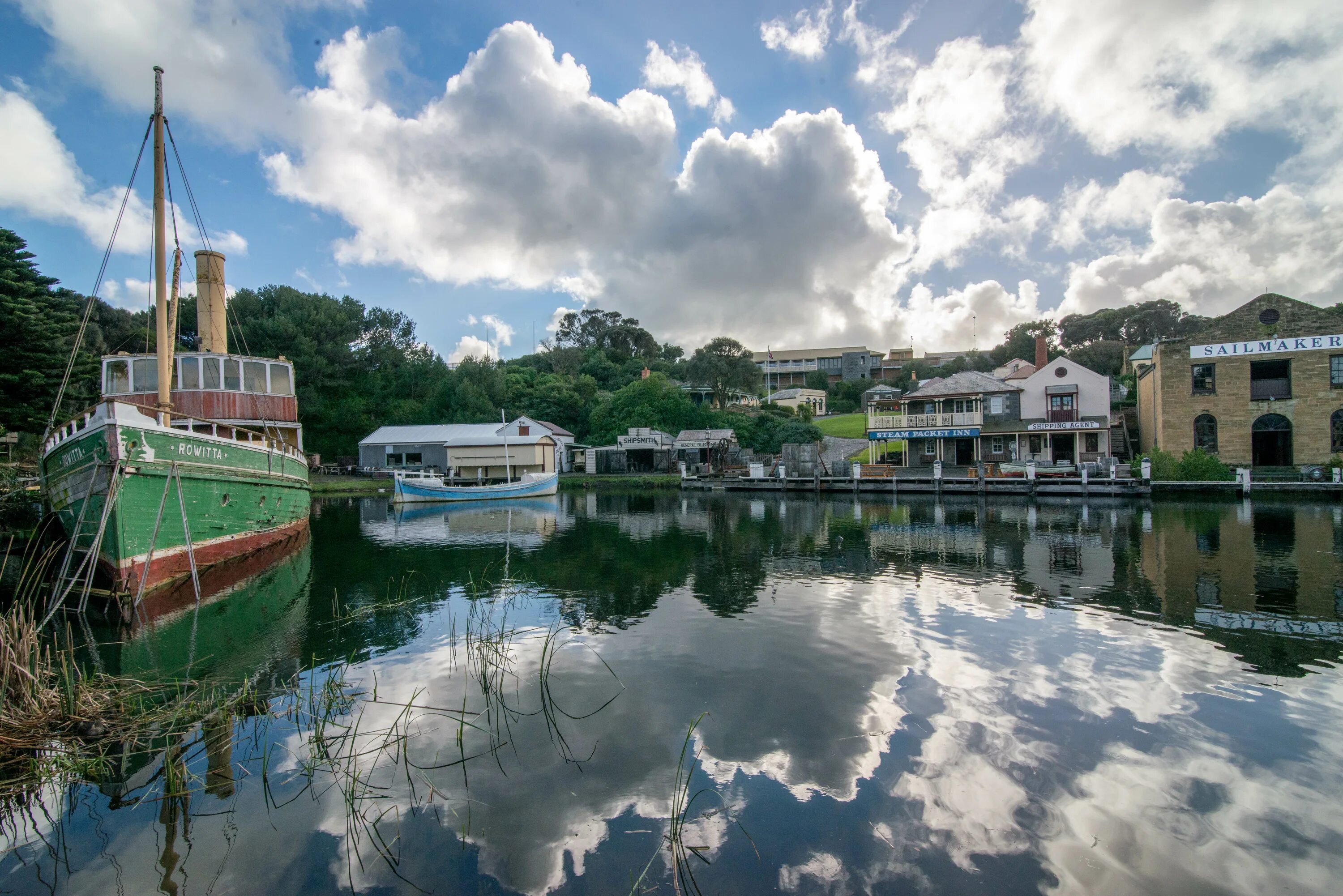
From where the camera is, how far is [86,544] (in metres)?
11.7

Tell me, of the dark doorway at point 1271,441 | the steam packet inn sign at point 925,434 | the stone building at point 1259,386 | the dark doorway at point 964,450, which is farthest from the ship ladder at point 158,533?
the dark doorway at point 1271,441

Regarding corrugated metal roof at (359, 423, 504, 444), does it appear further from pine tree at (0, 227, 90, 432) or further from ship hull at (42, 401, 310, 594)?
ship hull at (42, 401, 310, 594)

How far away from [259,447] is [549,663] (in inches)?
497

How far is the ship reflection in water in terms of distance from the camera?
4676 millimetres

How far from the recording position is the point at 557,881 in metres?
4.52

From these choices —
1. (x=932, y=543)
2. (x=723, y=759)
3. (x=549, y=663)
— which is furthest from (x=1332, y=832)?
(x=932, y=543)

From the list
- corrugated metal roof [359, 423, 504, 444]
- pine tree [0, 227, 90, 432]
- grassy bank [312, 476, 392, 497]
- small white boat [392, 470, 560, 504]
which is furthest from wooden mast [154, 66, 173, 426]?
corrugated metal roof [359, 423, 504, 444]

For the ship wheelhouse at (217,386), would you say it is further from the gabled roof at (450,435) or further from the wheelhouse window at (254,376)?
the gabled roof at (450,435)

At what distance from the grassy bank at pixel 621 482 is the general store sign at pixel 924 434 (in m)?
14.1

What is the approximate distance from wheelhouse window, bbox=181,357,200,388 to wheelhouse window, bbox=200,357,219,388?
0.10 meters

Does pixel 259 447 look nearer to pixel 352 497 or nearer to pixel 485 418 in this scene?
pixel 352 497

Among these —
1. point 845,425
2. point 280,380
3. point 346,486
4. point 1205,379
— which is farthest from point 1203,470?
point 346,486

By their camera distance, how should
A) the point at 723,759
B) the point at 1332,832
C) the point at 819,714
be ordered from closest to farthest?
the point at 1332,832 < the point at 723,759 < the point at 819,714

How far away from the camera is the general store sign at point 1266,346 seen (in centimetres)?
3259
